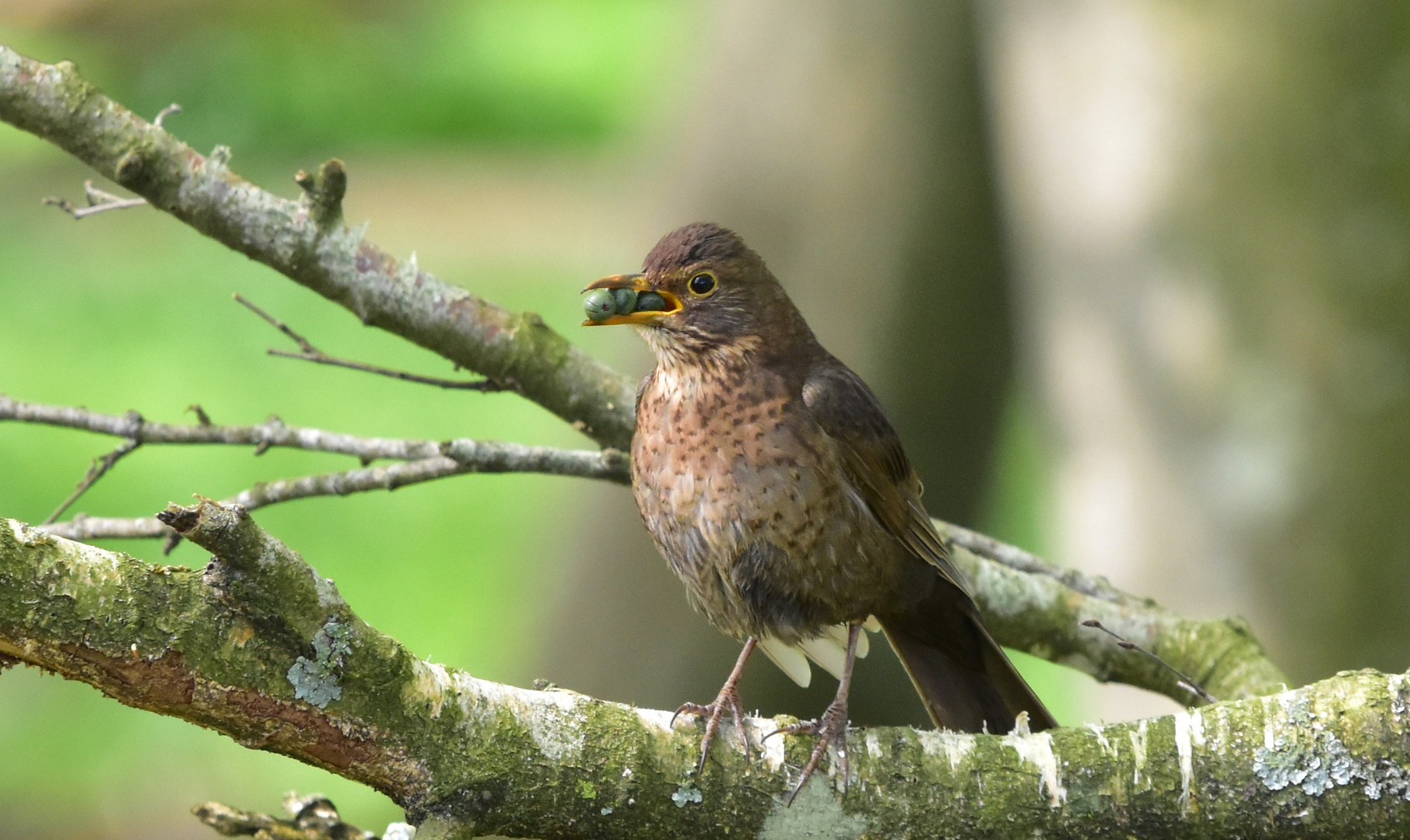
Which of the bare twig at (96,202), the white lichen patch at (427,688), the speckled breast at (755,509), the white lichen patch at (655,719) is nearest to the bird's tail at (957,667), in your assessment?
the speckled breast at (755,509)

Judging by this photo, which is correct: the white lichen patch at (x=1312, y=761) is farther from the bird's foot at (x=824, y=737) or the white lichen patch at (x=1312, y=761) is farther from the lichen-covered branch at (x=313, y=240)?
the lichen-covered branch at (x=313, y=240)

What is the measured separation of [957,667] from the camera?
144 inches

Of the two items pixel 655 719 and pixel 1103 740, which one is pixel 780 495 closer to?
pixel 655 719

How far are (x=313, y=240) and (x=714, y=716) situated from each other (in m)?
1.48

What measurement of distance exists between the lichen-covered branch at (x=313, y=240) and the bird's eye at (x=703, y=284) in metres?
0.33

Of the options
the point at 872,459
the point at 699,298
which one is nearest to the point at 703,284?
the point at 699,298

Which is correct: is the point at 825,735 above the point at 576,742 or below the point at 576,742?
above

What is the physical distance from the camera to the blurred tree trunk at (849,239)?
6.96 metres

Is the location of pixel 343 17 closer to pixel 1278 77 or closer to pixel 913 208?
pixel 913 208

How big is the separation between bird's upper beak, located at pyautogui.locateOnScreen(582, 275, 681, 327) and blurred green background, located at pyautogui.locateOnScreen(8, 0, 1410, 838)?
331 cm

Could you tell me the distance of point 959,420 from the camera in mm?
7527

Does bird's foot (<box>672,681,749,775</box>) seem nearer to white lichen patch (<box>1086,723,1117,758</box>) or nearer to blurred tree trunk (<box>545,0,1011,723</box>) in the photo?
white lichen patch (<box>1086,723,1117,758</box>)

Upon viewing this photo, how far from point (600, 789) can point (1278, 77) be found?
4.89 m

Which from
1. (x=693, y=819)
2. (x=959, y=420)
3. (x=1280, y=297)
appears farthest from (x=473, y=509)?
(x=693, y=819)
